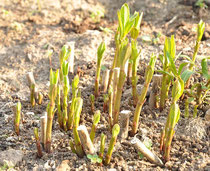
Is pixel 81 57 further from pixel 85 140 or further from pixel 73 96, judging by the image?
pixel 85 140

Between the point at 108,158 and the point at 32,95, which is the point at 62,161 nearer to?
the point at 108,158

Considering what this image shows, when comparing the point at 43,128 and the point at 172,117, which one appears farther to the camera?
the point at 43,128

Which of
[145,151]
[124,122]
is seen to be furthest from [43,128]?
[145,151]

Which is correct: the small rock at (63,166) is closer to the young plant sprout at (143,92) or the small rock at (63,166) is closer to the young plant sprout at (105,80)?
the young plant sprout at (143,92)

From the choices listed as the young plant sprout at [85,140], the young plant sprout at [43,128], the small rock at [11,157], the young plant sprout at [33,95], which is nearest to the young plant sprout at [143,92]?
the young plant sprout at [85,140]

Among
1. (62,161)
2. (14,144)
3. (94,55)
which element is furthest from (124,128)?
(94,55)

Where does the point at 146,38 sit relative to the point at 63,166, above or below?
above

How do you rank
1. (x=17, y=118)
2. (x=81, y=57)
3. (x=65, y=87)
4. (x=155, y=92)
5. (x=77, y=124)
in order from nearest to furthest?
(x=77, y=124)
(x=65, y=87)
(x=17, y=118)
(x=155, y=92)
(x=81, y=57)
